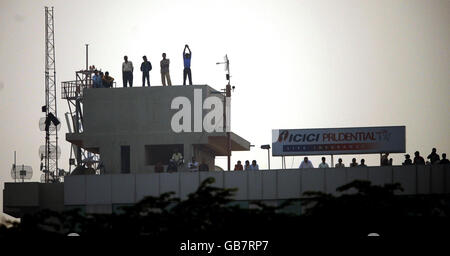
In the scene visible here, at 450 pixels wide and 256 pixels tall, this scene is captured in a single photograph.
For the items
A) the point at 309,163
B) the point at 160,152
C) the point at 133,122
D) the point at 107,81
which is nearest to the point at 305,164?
the point at 309,163

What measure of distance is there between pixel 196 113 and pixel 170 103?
5.17ft

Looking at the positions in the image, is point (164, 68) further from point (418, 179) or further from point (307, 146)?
A: point (418, 179)

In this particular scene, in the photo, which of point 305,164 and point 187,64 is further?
point 187,64

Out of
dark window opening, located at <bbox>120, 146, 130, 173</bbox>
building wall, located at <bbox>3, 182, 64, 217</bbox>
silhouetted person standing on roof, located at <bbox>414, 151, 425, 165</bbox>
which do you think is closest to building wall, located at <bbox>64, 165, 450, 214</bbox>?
silhouetted person standing on roof, located at <bbox>414, 151, 425, 165</bbox>

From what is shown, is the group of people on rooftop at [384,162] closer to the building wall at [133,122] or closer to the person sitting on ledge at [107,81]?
the building wall at [133,122]

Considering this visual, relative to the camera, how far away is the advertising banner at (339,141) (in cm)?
5884

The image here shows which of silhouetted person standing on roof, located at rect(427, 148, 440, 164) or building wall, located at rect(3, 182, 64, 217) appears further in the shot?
building wall, located at rect(3, 182, 64, 217)

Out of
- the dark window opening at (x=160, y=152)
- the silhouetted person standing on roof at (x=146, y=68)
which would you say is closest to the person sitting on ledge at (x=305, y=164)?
the dark window opening at (x=160, y=152)

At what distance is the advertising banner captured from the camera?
58844 millimetres

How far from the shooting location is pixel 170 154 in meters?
63.9

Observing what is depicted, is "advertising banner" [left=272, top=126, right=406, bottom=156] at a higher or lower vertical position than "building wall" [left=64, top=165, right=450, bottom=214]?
higher

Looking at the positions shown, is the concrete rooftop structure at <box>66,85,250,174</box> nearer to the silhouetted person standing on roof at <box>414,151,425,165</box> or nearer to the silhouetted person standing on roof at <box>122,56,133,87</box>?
the silhouetted person standing on roof at <box>122,56,133,87</box>

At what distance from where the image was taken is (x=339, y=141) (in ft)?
194
